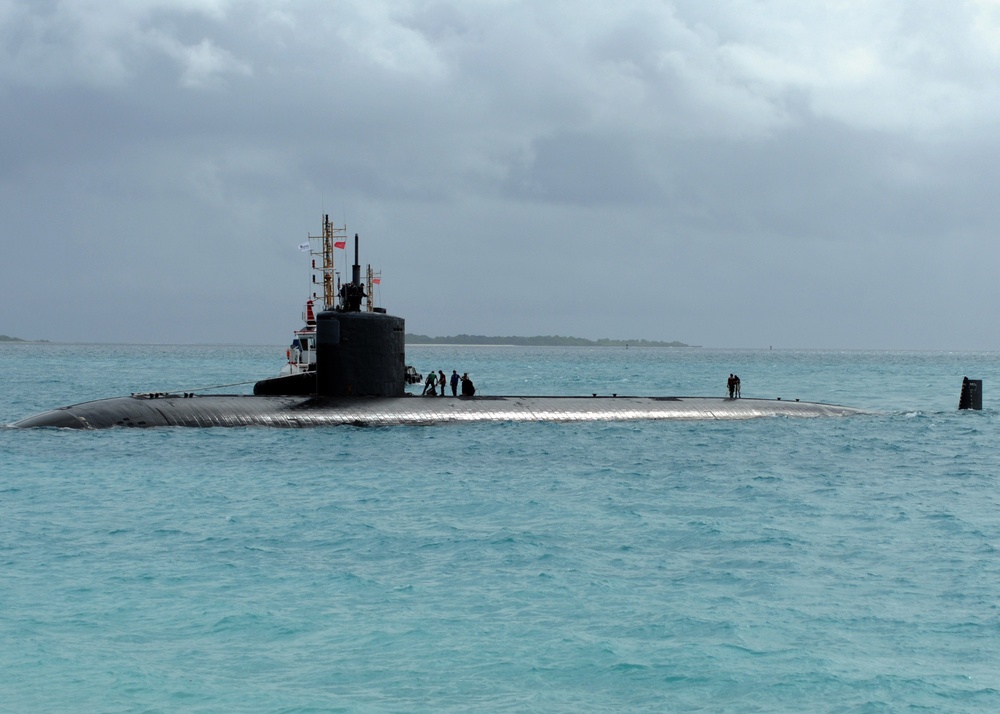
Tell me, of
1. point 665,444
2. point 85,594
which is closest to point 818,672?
point 85,594

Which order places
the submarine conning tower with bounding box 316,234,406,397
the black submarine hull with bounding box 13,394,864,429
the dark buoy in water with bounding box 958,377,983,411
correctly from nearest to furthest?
1. the black submarine hull with bounding box 13,394,864,429
2. the submarine conning tower with bounding box 316,234,406,397
3. the dark buoy in water with bounding box 958,377,983,411

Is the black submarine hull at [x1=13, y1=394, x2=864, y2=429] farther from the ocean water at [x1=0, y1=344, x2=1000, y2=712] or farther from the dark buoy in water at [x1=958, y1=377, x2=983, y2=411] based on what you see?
the dark buoy in water at [x1=958, y1=377, x2=983, y2=411]

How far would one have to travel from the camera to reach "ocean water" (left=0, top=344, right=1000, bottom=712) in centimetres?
877

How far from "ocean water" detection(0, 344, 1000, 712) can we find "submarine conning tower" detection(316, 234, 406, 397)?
4530 millimetres

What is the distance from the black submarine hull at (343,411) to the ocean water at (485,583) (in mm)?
2566

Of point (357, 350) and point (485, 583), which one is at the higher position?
point (357, 350)

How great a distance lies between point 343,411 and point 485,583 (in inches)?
597

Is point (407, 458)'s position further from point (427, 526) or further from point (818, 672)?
point (818, 672)

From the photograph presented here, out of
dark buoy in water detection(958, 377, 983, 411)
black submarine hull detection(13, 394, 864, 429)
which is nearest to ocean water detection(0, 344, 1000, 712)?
black submarine hull detection(13, 394, 864, 429)

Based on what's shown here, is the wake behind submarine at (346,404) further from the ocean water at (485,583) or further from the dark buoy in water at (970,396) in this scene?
the dark buoy in water at (970,396)

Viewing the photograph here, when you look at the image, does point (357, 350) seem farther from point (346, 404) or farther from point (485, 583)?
point (485, 583)

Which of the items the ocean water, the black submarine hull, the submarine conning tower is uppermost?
the submarine conning tower

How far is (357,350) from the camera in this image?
26922 millimetres

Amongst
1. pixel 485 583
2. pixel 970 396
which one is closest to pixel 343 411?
pixel 485 583
